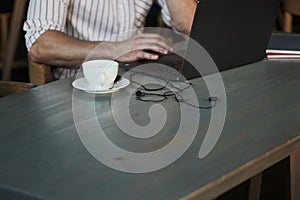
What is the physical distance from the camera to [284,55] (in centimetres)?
197

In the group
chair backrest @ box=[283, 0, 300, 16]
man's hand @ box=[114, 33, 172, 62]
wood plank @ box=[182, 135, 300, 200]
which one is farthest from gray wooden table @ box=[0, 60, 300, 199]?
chair backrest @ box=[283, 0, 300, 16]

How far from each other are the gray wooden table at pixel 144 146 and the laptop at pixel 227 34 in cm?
8

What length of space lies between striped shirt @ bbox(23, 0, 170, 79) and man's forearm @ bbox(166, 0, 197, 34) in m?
0.09

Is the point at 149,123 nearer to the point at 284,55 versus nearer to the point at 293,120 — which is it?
the point at 293,120

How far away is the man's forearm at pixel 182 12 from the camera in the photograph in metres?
2.38

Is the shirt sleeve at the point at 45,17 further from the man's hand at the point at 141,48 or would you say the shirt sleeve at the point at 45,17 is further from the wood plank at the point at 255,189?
the wood plank at the point at 255,189

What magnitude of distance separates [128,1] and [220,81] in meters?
0.72

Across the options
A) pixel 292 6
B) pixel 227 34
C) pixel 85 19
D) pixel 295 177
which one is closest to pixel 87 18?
pixel 85 19

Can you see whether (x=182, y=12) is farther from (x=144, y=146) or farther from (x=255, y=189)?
(x=144, y=146)

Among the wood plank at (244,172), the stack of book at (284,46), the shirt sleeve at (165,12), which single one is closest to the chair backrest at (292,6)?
the shirt sleeve at (165,12)

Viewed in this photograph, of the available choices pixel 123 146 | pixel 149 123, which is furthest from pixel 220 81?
pixel 123 146

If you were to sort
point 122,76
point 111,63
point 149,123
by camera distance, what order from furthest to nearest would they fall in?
point 122,76, point 111,63, point 149,123

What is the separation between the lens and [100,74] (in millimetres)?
1621

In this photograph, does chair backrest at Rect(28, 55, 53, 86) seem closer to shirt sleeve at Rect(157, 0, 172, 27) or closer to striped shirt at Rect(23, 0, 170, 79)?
striped shirt at Rect(23, 0, 170, 79)
